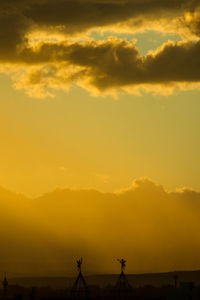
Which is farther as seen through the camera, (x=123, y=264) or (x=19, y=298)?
(x=123, y=264)

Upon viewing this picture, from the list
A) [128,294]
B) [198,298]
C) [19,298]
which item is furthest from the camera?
[128,294]

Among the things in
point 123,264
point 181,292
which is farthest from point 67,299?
point 181,292

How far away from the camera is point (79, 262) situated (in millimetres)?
138625

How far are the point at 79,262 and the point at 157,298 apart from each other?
17499mm

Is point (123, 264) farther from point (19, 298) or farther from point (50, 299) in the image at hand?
point (19, 298)

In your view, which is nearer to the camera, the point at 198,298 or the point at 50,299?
the point at 198,298

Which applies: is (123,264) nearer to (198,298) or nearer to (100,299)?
(100,299)

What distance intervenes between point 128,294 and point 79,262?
1682 centimetres

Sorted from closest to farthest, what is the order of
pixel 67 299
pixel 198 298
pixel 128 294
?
pixel 198 298 → pixel 67 299 → pixel 128 294

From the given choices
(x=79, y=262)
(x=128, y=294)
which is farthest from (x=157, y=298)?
(x=79, y=262)

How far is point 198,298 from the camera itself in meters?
115

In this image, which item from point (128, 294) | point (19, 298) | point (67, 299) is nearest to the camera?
point (19, 298)

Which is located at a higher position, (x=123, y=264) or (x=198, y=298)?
(x=123, y=264)

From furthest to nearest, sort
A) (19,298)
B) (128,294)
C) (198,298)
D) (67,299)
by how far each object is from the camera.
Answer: (128,294) < (67,299) < (19,298) < (198,298)
